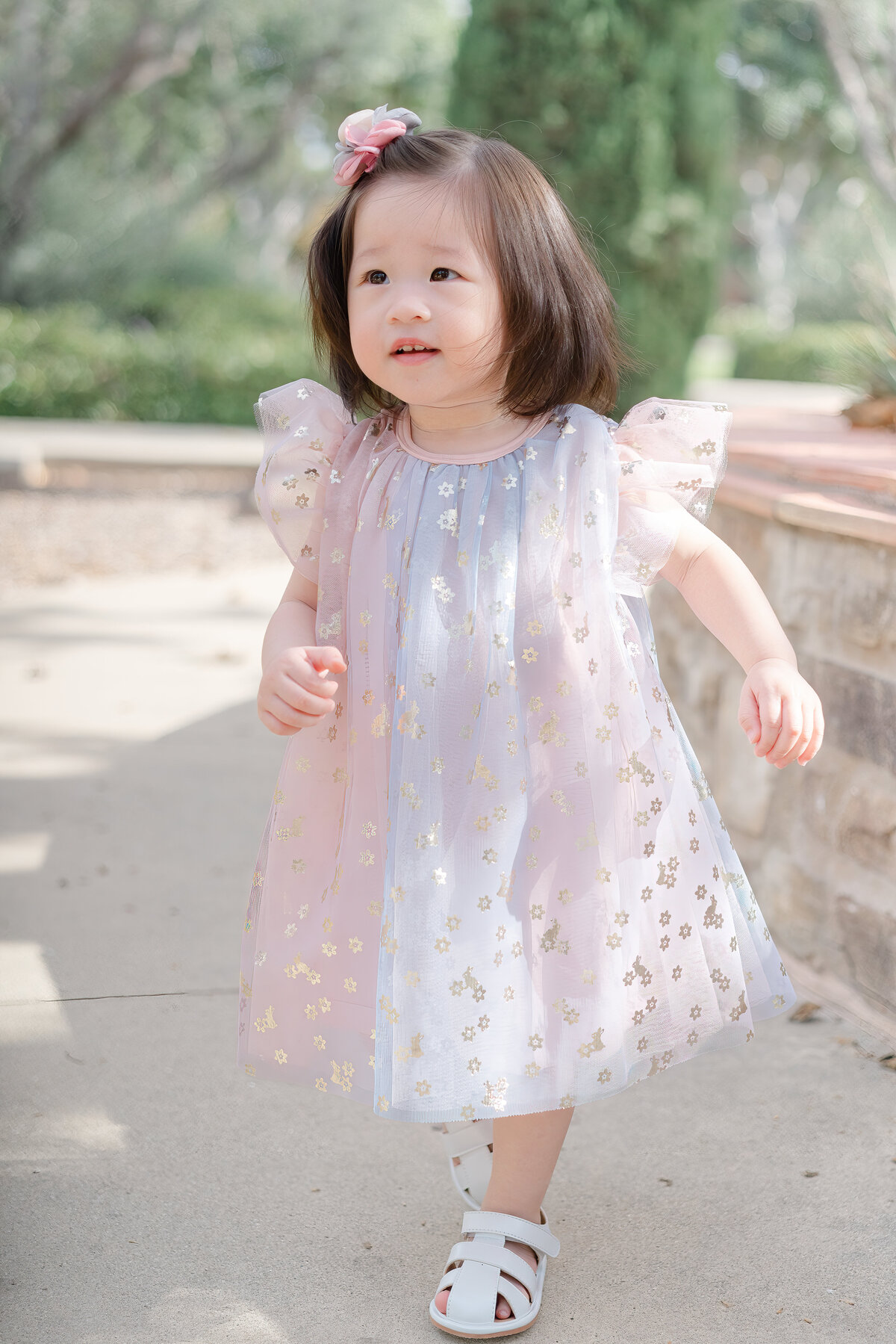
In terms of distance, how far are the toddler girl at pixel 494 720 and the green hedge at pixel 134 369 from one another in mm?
7707

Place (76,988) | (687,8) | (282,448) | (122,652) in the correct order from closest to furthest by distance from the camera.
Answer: (282,448) → (76,988) → (122,652) → (687,8)

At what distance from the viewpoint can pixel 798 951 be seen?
256 centimetres

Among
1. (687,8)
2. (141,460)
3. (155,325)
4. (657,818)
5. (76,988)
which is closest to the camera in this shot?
(657,818)

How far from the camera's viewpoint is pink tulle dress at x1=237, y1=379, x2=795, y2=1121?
1.58 m

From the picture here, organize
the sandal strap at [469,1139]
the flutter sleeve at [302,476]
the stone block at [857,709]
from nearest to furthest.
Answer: the flutter sleeve at [302,476] → the sandal strap at [469,1139] → the stone block at [857,709]

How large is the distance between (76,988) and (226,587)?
3808 mm

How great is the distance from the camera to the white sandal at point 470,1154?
1.89 meters

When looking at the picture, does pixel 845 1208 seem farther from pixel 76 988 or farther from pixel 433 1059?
pixel 76 988

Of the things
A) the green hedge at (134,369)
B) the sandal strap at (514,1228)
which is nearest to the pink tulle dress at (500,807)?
the sandal strap at (514,1228)

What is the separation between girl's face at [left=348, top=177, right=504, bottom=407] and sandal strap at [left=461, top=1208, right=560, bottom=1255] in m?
1.08

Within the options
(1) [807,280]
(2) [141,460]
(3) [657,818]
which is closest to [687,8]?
(2) [141,460]

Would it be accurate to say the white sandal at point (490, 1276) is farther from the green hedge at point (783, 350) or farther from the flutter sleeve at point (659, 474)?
the green hedge at point (783, 350)

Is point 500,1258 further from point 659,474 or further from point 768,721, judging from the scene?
point 659,474

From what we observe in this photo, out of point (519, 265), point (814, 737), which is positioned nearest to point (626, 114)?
point (519, 265)
